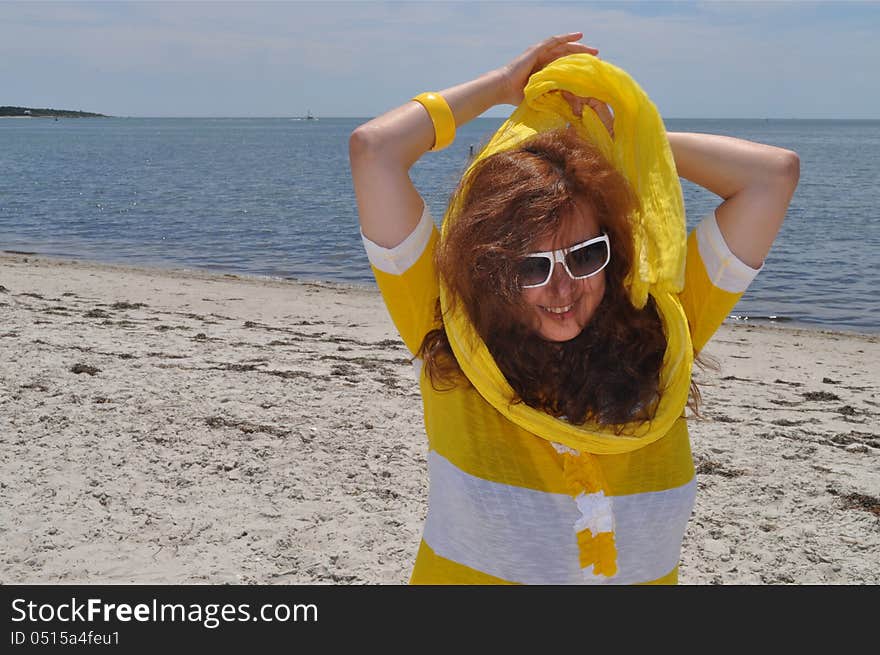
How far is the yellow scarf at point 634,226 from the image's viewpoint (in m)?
1.78

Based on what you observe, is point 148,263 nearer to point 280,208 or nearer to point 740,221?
point 280,208

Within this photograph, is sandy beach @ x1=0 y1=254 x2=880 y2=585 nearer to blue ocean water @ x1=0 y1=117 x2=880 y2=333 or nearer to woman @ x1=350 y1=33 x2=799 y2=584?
blue ocean water @ x1=0 y1=117 x2=880 y2=333

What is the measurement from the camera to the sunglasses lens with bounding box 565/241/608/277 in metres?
1.81

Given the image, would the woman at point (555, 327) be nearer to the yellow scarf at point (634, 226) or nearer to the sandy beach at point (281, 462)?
the yellow scarf at point (634, 226)

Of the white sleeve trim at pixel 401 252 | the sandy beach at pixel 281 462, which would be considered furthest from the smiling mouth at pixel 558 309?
the sandy beach at pixel 281 462

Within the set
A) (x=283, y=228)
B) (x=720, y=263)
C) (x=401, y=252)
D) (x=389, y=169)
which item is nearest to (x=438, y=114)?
(x=389, y=169)

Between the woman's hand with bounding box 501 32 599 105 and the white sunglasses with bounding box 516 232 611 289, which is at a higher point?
the woman's hand with bounding box 501 32 599 105

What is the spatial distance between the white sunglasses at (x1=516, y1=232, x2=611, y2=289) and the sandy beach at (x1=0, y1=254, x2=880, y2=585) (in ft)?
9.11

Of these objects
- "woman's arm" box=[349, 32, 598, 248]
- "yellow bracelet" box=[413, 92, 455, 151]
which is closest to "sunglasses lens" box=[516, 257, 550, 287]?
"woman's arm" box=[349, 32, 598, 248]

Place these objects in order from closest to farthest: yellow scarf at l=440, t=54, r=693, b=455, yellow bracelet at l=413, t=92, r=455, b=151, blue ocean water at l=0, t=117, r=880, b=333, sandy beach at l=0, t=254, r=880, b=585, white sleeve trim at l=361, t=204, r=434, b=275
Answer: yellow scarf at l=440, t=54, r=693, b=455
white sleeve trim at l=361, t=204, r=434, b=275
yellow bracelet at l=413, t=92, r=455, b=151
sandy beach at l=0, t=254, r=880, b=585
blue ocean water at l=0, t=117, r=880, b=333

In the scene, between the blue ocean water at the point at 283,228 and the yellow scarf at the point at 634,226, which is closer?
the yellow scarf at the point at 634,226

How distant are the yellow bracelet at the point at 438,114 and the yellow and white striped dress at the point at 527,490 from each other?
21 cm

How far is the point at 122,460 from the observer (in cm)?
536

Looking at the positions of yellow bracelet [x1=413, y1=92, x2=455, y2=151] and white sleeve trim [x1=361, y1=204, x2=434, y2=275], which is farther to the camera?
yellow bracelet [x1=413, y1=92, x2=455, y2=151]
